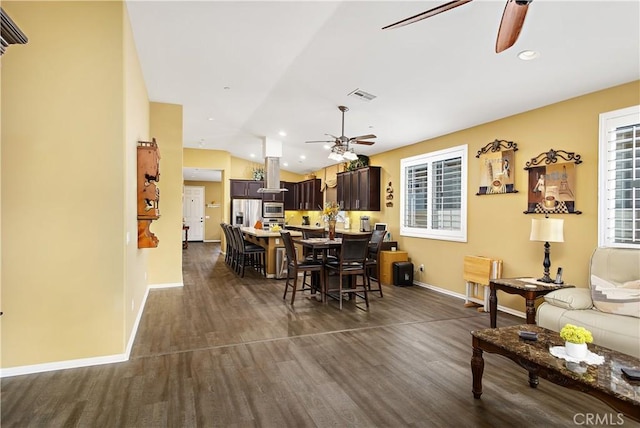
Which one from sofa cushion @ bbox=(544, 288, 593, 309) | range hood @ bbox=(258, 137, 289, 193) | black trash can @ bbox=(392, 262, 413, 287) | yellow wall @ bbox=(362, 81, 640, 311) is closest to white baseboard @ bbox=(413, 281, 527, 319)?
yellow wall @ bbox=(362, 81, 640, 311)

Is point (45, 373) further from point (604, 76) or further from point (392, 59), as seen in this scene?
point (604, 76)

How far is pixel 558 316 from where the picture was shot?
3287 mm

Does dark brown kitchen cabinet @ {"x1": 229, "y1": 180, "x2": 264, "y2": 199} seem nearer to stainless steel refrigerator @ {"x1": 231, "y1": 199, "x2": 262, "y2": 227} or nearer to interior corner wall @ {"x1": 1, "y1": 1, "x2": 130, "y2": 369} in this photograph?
stainless steel refrigerator @ {"x1": 231, "y1": 199, "x2": 262, "y2": 227}

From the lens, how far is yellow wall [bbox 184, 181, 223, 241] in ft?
47.7

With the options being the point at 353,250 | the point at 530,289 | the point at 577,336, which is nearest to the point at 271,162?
the point at 353,250

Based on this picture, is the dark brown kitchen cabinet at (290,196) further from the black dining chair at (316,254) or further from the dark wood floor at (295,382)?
the dark wood floor at (295,382)

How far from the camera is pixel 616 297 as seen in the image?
3137mm

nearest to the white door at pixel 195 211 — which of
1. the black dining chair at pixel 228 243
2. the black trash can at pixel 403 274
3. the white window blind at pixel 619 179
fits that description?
the black dining chair at pixel 228 243

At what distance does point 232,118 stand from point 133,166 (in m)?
3.46

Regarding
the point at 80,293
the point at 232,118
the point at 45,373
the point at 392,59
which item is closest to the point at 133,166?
the point at 80,293

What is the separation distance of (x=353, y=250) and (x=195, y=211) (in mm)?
10849

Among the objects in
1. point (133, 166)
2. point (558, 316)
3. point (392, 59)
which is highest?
point (392, 59)

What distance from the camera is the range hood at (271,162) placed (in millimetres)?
8555
